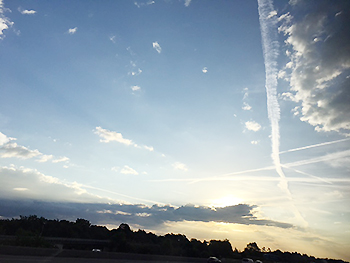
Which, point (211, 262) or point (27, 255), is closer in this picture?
point (27, 255)

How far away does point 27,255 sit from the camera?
30.8 metres

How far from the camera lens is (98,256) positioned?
127 ft

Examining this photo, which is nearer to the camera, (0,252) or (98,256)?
(0,252)

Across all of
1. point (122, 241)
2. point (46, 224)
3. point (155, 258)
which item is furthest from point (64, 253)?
point (46, 224)

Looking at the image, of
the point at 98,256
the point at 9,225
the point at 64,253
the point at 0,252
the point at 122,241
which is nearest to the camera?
the point at 0,252

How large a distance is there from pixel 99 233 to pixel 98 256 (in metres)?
130

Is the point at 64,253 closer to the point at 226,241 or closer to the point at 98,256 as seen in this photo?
the point at 98,256

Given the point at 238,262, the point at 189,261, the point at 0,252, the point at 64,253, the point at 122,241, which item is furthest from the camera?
the point at 122,241

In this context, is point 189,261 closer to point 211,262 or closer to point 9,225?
point 211,262

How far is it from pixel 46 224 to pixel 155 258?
126m

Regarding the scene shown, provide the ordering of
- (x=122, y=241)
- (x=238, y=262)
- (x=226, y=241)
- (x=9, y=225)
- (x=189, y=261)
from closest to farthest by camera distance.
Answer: (x=189, y=261) < (x=238, y=262) < (x=122, y=241) < (x=9, y=225) < (x=226, y=241)

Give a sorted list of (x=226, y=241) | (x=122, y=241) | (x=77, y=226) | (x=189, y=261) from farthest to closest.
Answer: (x=77, y=226), (x=226, y=241), (x=122, y=241), (x=189, y=261)

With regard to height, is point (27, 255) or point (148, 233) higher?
point (148, 233)

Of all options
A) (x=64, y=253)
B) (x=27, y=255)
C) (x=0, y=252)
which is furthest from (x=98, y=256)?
(x=0, y=252)
